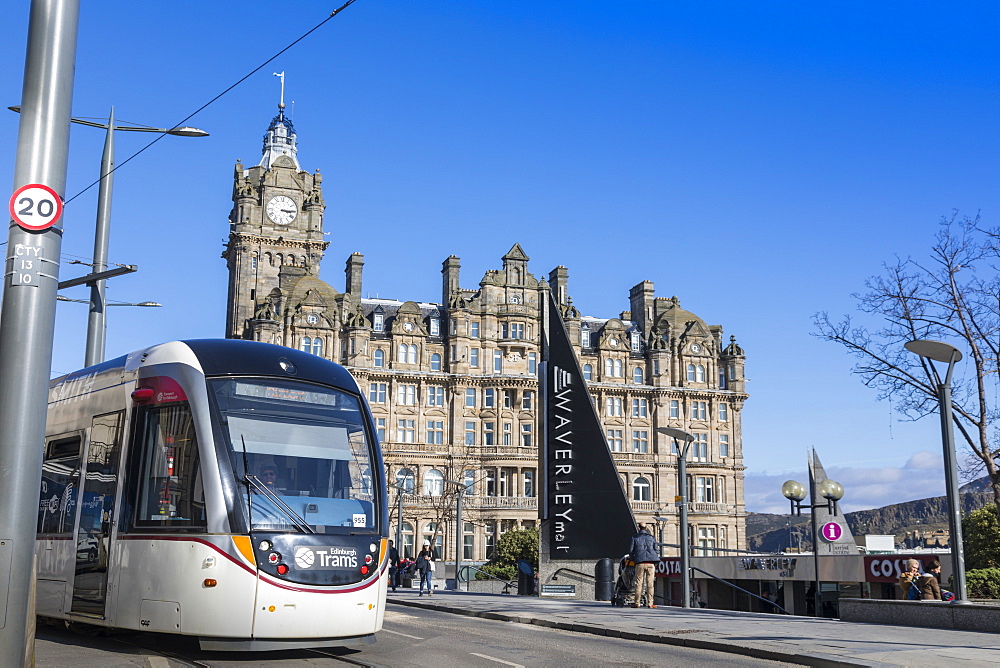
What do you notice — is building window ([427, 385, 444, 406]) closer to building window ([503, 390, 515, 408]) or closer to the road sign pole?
building window ([503, 390, 515, 408])

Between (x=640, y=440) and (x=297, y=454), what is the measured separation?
65.1 m

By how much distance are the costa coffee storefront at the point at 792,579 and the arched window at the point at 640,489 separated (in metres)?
24.8

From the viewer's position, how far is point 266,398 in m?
12.9

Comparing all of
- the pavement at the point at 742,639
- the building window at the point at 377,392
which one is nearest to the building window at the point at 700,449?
the building window at the point at 377,392

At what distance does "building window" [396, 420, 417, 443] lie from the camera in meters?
70.2

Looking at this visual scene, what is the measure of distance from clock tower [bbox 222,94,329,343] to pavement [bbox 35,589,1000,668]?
58.0 meters

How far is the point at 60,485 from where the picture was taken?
1506 centimetres

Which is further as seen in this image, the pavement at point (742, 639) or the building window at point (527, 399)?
the building window at point (527, 399)

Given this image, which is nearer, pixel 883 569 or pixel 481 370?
pixel 883 569

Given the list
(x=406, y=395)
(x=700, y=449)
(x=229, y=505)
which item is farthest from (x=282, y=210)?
(x=229, y=505)

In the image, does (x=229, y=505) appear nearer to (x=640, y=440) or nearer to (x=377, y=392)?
(x=377, y=392)

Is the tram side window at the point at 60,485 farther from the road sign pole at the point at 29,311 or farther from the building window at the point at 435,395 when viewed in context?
the building window at the point at 435,395

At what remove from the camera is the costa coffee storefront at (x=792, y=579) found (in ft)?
108

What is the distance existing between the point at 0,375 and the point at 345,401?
227 inches
